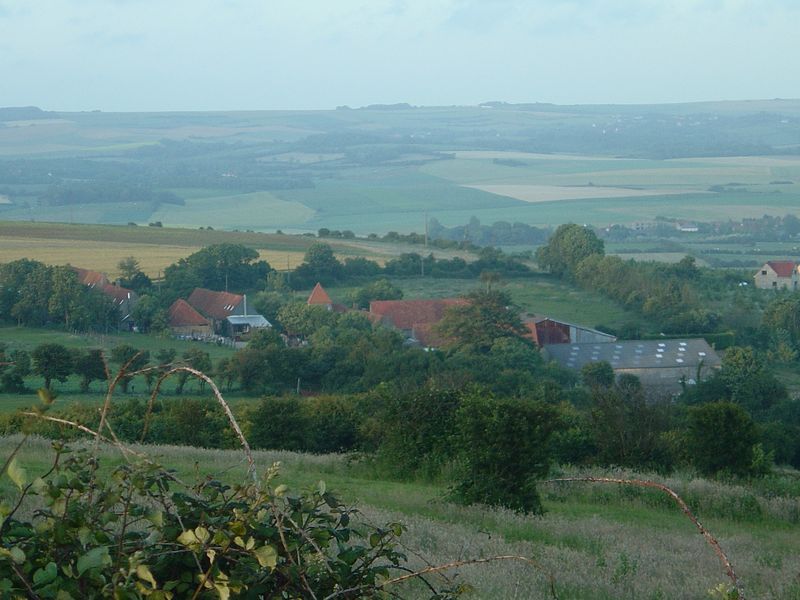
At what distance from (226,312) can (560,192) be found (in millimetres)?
56735

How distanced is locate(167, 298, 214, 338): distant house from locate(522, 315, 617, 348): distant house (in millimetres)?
11664

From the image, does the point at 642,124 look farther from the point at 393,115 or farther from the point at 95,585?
the point at 95,585

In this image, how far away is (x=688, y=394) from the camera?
30.4 meters

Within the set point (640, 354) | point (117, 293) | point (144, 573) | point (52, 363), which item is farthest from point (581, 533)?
point (117, 293)

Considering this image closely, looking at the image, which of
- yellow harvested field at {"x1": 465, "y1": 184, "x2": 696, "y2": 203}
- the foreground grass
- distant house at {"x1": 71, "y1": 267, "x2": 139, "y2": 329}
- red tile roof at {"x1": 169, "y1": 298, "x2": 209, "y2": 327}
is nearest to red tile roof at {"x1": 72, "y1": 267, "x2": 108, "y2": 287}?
distant house at {"x1": 71, "y1": 267, "x2": 139, "y2": 329}

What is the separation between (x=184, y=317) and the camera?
39969 mm

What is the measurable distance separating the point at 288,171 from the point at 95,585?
10448cm

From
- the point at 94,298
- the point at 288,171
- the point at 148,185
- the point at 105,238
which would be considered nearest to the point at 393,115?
the point at 288,171

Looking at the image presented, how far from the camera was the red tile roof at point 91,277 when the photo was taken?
4144cm

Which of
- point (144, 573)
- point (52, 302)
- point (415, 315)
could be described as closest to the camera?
point (144, 573)

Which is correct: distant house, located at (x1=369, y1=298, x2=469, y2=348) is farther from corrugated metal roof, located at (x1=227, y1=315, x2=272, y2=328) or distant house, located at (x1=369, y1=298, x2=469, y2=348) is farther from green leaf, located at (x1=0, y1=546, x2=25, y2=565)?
green leaf, located at (x1=0, y1=546, x2=25, y2=565)

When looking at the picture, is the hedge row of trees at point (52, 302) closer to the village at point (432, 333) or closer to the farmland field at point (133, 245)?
the village at point (432, 333)

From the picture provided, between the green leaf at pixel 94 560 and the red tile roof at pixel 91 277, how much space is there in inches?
1588

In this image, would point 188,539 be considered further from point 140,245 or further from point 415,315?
point 140,245
